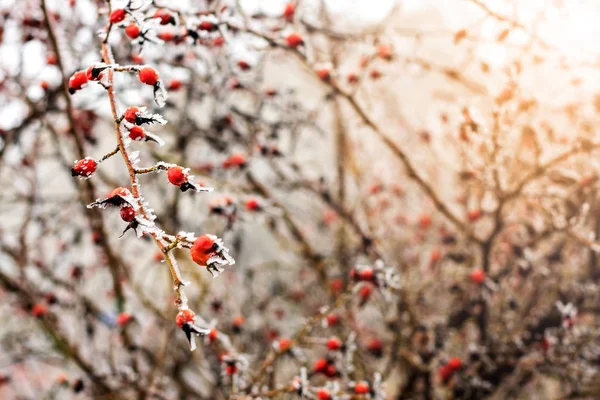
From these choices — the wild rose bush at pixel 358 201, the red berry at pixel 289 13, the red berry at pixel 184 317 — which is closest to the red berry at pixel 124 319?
the wild rose bush at pixel 358 201

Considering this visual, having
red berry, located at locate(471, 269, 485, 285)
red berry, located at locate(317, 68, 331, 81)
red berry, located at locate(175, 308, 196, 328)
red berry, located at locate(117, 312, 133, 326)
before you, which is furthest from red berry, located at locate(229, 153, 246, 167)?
red berry, located at locate(175, 308, 196, 328)

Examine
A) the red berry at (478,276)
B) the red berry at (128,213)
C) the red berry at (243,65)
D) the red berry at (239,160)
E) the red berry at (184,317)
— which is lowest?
the red berry at (478,276)

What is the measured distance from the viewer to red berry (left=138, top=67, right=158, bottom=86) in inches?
38.1

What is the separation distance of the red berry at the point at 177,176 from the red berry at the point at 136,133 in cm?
9

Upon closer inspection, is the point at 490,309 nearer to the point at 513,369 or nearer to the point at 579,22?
the point at 513,369

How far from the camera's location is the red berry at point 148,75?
3.18ft

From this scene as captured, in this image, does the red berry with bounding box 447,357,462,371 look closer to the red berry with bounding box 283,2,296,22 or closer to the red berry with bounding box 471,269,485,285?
the red berry with bounding box 471,269,485,285

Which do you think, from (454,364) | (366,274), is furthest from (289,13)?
(454,364)

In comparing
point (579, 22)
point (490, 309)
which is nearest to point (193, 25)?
point (490, 309)

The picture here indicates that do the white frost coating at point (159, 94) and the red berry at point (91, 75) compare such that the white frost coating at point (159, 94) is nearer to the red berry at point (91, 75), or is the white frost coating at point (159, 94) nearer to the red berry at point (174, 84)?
the red berry at point (91, 75)

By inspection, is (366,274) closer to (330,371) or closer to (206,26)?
(330,371)

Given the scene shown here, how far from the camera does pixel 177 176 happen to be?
3.10 ft

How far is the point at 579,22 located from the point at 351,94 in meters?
1.66

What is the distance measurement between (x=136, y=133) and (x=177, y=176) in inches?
4.6
